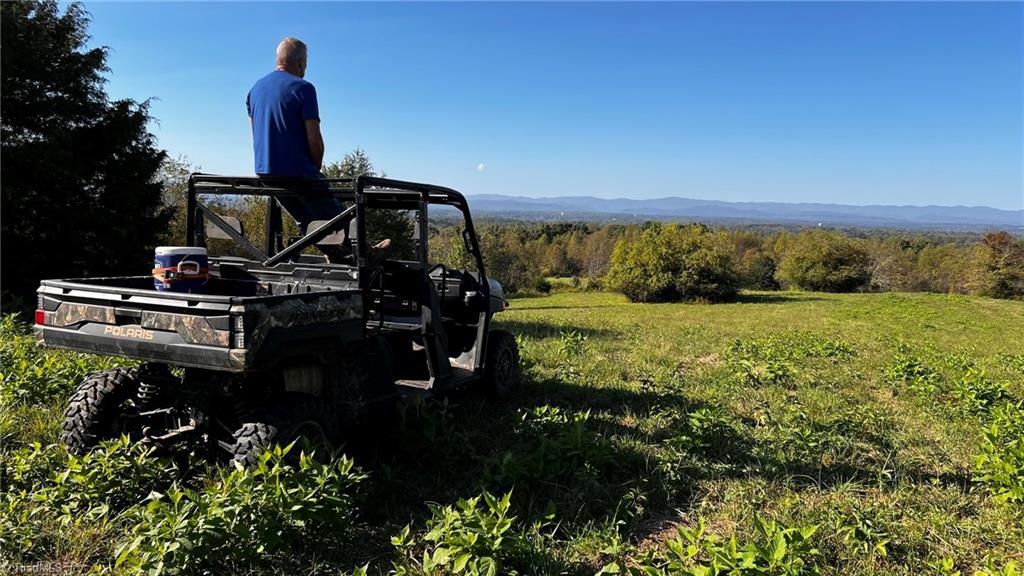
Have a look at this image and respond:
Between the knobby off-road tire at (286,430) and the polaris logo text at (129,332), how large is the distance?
28.3 inches

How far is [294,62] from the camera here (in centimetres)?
466

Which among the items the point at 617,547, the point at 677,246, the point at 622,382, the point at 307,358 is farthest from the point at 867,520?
the point at 677,246

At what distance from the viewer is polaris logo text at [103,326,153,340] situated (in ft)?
11.3

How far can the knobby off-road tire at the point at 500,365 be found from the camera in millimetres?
5816

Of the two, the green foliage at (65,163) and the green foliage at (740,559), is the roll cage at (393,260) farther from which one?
the green foliage at (65,163)

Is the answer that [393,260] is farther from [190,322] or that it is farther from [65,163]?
[65,163]

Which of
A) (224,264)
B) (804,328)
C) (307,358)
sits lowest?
(804,328)

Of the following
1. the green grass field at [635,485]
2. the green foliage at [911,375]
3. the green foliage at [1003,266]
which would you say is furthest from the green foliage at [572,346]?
the green foliage at [1003,266]

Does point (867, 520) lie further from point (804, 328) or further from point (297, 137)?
point (804, 328)

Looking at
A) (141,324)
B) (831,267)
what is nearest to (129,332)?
(141,324)

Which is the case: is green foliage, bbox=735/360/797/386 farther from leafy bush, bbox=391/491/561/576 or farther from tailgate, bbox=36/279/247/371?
tailgate, bbox=36/279/247/371

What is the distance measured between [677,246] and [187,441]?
35.3 m

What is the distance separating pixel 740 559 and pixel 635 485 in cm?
143

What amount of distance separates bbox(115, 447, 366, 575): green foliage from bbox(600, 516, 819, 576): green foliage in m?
1.41
